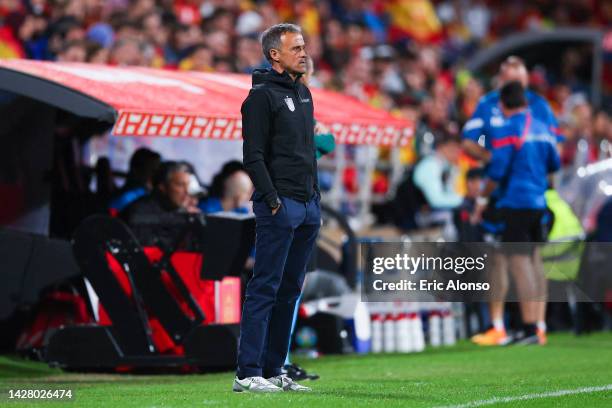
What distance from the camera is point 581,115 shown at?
802 inches

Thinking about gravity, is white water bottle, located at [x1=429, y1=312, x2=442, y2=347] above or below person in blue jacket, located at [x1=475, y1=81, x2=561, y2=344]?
below

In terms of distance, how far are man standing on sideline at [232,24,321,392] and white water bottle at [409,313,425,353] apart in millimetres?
4706

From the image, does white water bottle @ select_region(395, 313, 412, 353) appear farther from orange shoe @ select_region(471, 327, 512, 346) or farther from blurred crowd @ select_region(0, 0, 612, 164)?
blurred crowd @ select_region(0, 0, 612, 164)

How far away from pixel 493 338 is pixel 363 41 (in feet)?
30.5

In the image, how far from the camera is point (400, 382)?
390 inches

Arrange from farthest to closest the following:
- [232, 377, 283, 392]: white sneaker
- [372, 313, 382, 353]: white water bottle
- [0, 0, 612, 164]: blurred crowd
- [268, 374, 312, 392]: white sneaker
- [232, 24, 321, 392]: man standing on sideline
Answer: [0, 0, 612, 164]: blurred crowd
[372, 313, 382, 353]: white water bottle
[268, 374, 312, 392]: white sneaker
[232, 377, 283, 392]: white sneaker
[232, 24, 321, 392]: man standing on sideline

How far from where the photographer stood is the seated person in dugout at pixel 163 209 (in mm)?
11398

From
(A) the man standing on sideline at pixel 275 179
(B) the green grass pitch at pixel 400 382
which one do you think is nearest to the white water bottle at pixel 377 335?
(B) the green grass pitch at pixel 400 382

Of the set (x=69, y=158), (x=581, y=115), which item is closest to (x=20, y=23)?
(x=69, y=158)

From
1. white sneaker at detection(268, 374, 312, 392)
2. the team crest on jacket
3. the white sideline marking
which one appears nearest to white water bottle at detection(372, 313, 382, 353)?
the white sideline marking

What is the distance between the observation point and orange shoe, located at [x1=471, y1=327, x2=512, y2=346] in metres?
13.6

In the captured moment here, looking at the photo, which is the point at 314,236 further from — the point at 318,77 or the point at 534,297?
the point at 318,77

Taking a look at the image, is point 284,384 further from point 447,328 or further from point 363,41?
point 363,41

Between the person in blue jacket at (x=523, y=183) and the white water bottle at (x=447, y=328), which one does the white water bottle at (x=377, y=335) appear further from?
the person in blue jacket at (x=523, y=183)
